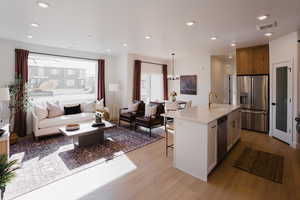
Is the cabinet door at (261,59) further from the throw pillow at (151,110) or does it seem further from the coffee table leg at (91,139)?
the coffee table leg at (91,139)

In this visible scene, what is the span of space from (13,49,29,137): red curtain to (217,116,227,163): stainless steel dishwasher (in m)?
5.37

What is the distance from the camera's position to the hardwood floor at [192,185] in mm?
2170

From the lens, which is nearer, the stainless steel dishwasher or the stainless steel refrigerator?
the stainless steel dishwasher

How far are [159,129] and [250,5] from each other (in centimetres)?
414

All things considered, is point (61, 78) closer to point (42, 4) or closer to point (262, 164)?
point (42, 4)

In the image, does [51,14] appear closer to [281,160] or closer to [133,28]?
[133,28]

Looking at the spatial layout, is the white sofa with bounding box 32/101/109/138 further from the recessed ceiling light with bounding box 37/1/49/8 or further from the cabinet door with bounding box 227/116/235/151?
the cabinet door with bounding box 227/116/235/151

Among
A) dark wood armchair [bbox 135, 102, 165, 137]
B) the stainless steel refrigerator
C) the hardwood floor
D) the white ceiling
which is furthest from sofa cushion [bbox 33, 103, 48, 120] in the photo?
the stainless steel refrigerator

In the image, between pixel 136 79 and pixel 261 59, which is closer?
pixel 261 59

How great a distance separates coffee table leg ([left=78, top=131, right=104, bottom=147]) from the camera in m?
3.85

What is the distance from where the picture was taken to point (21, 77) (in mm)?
4598

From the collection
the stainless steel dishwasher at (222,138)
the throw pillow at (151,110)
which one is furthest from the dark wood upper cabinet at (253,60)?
the throw pillow at (151,110)

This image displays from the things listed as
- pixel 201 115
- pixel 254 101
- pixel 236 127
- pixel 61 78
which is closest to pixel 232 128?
pixel 236 127

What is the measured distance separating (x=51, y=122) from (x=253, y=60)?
6.58 m
